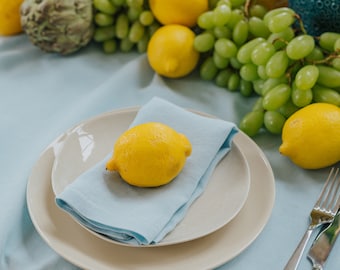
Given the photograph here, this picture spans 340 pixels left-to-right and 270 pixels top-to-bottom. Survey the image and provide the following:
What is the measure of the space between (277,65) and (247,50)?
0.07 meters

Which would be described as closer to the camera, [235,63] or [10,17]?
[235,63]

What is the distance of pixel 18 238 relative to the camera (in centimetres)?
62

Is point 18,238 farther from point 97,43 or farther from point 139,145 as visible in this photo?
point 97,43

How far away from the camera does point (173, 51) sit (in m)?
0.87

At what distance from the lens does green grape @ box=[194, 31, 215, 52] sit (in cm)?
87

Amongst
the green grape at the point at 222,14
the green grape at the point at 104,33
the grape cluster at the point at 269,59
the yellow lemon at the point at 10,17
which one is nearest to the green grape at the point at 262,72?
the grape cluster at the point at 269,59

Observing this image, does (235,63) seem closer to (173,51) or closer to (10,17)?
(173,51)

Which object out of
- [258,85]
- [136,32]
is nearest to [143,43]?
[136,32]

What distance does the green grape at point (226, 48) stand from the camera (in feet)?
2.75

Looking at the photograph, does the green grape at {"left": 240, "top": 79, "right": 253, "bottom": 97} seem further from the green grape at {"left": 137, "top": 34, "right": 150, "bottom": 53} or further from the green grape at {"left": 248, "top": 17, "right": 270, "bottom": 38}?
the green grape at {"left": 137, "top": 34, "right": 150, "bottom": 53}

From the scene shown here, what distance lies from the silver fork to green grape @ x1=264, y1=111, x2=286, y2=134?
105mm

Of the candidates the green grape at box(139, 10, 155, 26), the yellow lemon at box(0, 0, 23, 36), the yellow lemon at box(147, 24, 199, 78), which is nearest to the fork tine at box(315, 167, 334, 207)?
the yellow lemon at box(147, 24, 199, 78)

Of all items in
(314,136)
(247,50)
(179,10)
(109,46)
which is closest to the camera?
(314,136)

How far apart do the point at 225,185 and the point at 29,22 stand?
50cm
